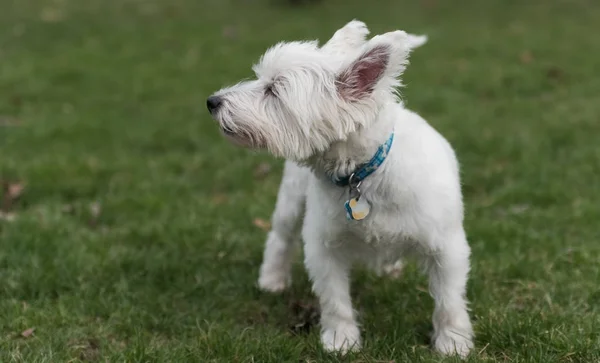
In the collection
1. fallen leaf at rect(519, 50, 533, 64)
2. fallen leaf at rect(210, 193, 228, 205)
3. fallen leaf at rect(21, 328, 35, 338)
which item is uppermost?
fallen leaf at rect(21, 328, 35, 338)

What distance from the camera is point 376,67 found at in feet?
9.53

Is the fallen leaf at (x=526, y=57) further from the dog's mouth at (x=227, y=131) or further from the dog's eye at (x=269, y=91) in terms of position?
the dog's mouth at (x=227, y=131)

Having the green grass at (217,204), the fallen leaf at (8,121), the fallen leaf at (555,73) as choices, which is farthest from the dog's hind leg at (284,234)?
the fallen leaf at (555,73)

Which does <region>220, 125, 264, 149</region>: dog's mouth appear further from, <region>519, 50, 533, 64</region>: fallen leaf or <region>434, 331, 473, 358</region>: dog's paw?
<region>519, 50, 533, 64</region>: fallen leaf

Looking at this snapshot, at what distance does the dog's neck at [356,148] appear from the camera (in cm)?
304

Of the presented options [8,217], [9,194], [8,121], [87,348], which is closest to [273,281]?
[87,348]

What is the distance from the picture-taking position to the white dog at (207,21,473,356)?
2951 millimetres

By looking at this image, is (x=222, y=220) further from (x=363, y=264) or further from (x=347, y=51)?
(x=347, y=51)

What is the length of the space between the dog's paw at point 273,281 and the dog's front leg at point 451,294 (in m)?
1.06

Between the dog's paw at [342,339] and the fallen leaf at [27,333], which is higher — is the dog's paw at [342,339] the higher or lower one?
the lower one

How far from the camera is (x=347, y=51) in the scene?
3166 mm

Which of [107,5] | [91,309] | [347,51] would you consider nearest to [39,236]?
[91,309]

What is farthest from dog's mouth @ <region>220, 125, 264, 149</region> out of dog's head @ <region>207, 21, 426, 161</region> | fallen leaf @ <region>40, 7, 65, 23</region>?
fallen leaf @ <region>40, 7, 65, 23</region>

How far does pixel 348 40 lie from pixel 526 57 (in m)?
7.29
